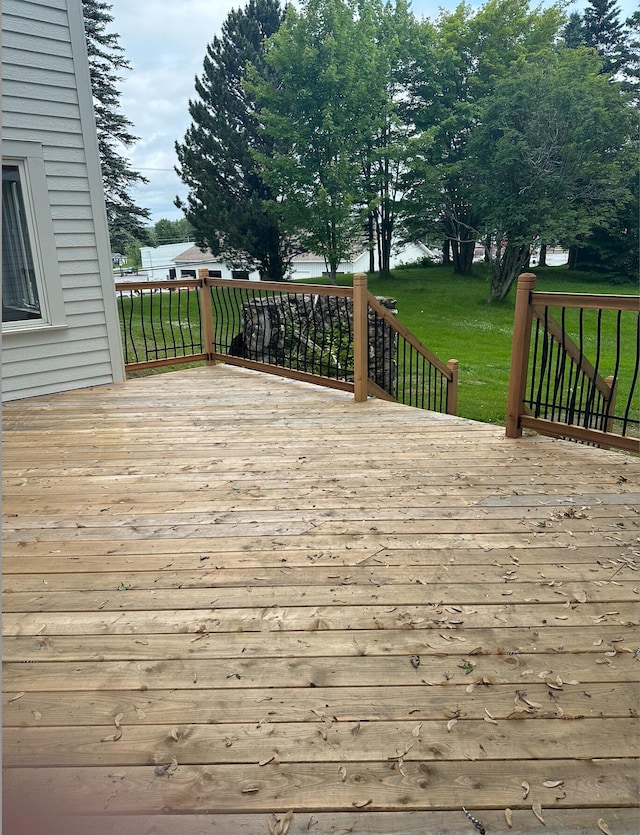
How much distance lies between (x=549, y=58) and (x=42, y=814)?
19.4m

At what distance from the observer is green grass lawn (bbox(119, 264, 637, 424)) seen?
32.4ft

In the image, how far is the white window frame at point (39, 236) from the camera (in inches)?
180

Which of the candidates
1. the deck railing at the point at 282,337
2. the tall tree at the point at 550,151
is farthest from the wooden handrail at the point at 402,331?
the tall tree at the point at 550,151

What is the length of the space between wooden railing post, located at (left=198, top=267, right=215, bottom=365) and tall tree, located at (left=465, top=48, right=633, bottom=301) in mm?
12183

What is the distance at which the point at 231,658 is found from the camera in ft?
5.88

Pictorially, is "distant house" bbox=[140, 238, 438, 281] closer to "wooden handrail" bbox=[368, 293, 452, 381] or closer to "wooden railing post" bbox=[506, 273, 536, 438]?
"wooden handrail" bbox=[368, 293, 452, 381]

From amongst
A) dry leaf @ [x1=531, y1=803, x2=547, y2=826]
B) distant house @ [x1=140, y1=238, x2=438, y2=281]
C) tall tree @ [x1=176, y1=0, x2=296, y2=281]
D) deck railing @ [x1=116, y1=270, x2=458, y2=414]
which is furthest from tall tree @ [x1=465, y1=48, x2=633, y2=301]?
dry leaf @ [x1=531, y1=803, x2=547, y2=826]

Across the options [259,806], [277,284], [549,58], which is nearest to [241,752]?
[259,806]

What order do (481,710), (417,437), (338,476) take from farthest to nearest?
(417,437), (338,476), (481,710)

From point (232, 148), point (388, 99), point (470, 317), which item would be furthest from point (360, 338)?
point (388, 99)

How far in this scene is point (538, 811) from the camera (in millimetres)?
1303

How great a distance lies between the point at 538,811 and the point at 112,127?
1686 centimetres

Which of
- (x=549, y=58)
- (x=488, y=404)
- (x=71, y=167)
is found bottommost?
(x=488, y=404)

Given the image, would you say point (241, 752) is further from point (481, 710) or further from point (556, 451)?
point (556, 451)
